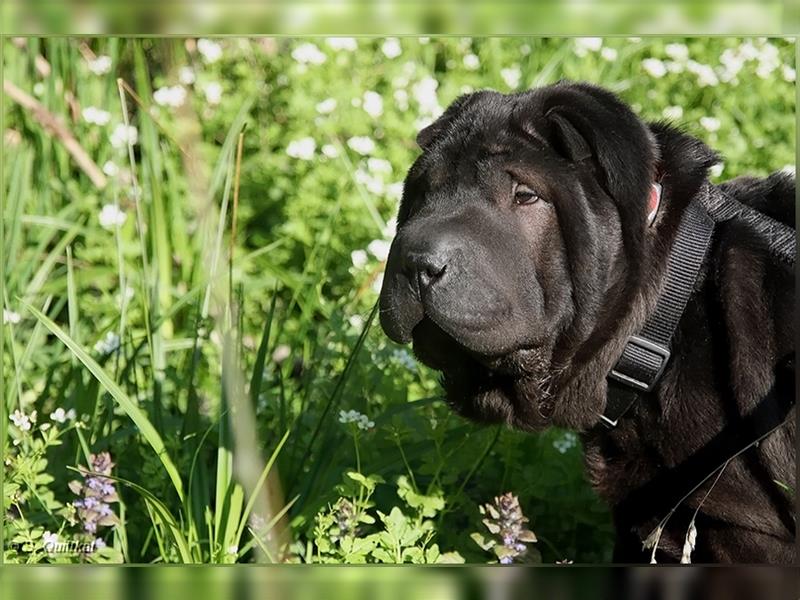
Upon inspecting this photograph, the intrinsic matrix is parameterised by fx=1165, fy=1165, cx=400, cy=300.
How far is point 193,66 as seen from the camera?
6172mm

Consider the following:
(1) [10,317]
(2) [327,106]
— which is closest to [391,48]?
(2) [327,106]

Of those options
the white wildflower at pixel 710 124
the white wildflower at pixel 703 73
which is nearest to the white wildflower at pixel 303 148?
the white wildflower at pixel 710 124

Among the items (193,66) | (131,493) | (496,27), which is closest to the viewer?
(496,27)

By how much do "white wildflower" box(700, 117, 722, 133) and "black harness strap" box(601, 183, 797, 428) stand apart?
2.44 m

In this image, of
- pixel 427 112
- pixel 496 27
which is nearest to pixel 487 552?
pixel 496 27

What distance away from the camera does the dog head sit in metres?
2.89

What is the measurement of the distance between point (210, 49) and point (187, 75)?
0.69 feet

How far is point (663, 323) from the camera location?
3.02m

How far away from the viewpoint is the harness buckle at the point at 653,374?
2.98 metres

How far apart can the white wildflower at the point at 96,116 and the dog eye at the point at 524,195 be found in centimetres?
299

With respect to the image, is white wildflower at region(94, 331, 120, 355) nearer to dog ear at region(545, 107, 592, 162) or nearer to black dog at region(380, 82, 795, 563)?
black dog at region(380, 82, 795, 563)

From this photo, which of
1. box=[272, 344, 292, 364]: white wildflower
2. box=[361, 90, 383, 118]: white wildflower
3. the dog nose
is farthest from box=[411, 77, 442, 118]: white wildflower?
the dog nose

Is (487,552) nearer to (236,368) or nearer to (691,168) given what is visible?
(236,368)

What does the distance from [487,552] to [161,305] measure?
194 centimetres
